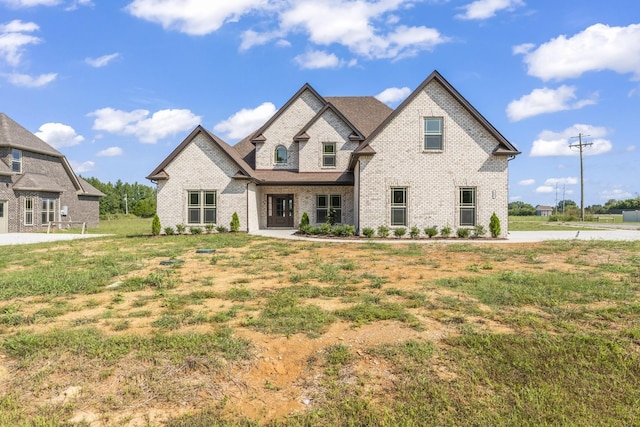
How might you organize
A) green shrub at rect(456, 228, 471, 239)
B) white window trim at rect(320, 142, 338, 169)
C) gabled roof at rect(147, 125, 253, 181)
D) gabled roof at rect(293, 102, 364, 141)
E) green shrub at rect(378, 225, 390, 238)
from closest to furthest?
green shrub at rect(456, 228, 471, 239) → green shrub at rect(378, 225, 390, 238) → gabled roof at rect(147, 125, 253, 181) → gabled roof at rect(293, 102, 364, 141) → white window trim at rect(320, 142, 338, 169)

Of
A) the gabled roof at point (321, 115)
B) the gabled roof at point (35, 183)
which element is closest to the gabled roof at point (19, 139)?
the gabled roof at point (35, 183)

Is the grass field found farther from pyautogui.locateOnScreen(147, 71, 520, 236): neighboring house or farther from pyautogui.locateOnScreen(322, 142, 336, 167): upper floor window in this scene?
pyautogui.locateOnScreen(322, 142, 336, 167): upper floor window

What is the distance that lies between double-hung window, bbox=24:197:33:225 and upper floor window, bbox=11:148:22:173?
2.52 m

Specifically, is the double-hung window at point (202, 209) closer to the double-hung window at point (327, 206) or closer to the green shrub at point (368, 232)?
the double-hung window at point (327, 206)

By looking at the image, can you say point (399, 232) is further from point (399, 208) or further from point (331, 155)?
point (331, 155)

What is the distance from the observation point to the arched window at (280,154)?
24.3 meters

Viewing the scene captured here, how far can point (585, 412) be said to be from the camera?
3361 millimetres

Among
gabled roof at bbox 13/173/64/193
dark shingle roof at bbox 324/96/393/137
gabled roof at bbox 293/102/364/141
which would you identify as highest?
dark shingle roof at bbox 324/96/393/137

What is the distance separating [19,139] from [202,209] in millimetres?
18440

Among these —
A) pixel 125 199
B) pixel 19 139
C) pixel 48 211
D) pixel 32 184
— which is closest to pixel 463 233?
pixel 32 184

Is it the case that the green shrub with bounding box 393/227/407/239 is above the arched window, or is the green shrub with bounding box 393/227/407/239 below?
below

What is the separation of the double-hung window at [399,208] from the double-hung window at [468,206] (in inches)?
113

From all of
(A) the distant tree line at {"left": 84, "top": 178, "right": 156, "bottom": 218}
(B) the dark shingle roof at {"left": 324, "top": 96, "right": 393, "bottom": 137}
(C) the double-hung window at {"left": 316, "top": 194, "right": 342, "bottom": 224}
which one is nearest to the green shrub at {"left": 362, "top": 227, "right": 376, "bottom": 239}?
(C) the double-hung window at {"left": 316, "top": 194, "right": 342, "bottom": 224}

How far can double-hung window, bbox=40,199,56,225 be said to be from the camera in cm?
2752
